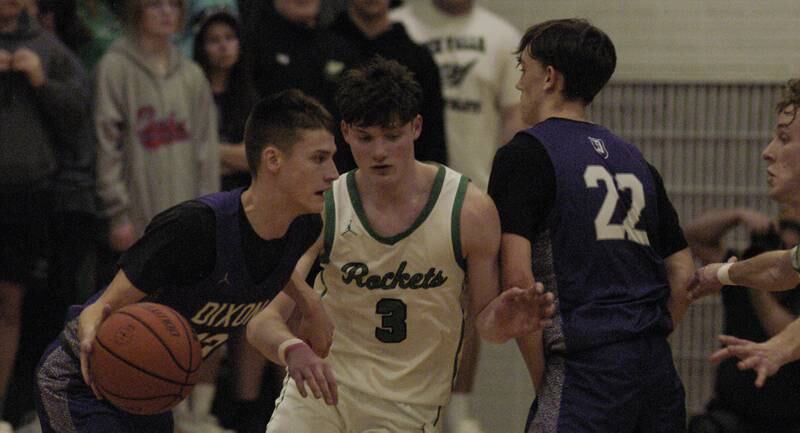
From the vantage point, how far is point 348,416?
5.02m

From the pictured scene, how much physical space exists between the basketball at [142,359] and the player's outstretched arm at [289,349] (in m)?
0.30

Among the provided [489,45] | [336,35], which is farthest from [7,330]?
[489,45]

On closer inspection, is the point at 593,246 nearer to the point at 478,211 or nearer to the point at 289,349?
the point at 478,211

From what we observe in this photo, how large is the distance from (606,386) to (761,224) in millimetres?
3248

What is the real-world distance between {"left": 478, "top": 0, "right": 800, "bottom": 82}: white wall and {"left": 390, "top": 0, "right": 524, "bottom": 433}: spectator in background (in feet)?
2.69

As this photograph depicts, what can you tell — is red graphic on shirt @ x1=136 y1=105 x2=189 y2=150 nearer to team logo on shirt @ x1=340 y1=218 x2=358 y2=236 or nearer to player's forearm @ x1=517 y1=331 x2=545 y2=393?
team logo on shirt @ x1=340 y1=218 x2=358 y2=236

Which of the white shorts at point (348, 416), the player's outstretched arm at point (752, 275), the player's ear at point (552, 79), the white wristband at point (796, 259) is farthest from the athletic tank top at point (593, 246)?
the white shorts at point (348, 416)

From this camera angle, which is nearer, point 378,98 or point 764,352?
point 764,352

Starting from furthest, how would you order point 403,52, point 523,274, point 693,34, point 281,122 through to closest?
point 693,34 < point 403,52 < point 281,122 < point 523,274

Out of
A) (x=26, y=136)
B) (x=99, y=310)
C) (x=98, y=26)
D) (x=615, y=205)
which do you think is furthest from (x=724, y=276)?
(x=98, y=26)

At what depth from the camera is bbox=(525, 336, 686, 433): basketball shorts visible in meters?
4.59

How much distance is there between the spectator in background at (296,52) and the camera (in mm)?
7332

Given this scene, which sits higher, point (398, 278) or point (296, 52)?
point (296, 52)

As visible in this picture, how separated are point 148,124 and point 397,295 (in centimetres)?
261
